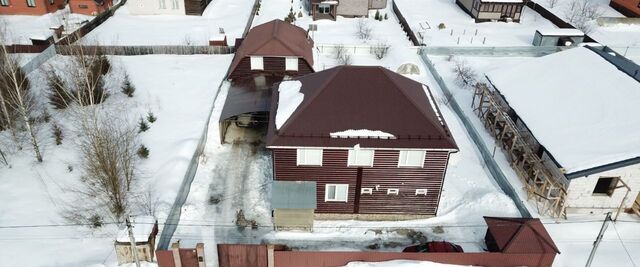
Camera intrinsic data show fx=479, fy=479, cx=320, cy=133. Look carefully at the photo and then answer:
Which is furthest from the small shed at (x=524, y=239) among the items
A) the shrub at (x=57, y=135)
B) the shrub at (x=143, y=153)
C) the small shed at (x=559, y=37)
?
the small shed at (x=559, y=37)

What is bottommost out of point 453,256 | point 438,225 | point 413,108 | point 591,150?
point 438,225

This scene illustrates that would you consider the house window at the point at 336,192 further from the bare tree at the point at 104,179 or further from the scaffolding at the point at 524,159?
the scaffolding at the point at 524,159

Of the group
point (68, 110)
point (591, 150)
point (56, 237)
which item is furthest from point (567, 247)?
point (68, 110)

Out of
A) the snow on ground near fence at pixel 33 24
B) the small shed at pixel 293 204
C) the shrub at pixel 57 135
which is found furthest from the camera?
the snow on ground near fence at pixel 33 24

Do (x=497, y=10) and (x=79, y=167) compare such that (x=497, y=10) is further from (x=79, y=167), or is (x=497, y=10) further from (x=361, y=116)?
(x=79, y=167)

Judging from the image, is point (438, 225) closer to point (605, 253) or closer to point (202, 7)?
point (605, 253)

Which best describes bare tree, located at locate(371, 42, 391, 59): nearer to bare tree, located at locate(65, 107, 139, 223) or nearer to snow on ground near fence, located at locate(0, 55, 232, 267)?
snow on ground near fence, located at locate(0, 55, 232, 267)
